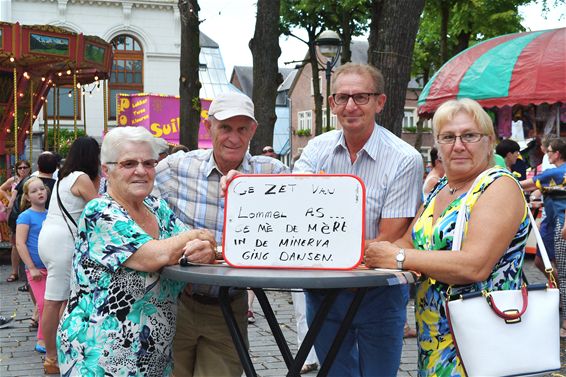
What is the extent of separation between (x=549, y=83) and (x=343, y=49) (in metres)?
14.1

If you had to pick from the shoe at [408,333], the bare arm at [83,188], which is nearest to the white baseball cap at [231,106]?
the bare arm at [83,188]

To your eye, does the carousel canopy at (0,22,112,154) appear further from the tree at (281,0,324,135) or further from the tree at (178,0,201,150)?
the tree at (281,0,324,135)

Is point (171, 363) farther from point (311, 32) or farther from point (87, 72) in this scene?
point (311, 32)

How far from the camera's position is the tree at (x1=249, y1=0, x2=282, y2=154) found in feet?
37.3

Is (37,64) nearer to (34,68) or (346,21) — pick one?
(34,68)

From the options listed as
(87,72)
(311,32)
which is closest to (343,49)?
(311,32)

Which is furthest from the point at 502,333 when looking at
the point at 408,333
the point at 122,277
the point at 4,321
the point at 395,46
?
the point at 4,321

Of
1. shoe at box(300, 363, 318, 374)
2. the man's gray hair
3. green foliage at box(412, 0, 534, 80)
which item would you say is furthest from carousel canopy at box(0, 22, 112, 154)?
the man's gray hair

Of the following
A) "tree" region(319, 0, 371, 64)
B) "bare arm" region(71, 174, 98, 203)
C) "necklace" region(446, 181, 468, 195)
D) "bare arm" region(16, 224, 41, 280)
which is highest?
"tree" region(319, 0, 371, 64)

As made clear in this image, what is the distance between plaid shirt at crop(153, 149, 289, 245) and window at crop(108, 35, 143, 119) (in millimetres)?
31353

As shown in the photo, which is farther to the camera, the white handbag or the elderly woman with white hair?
the elderly woman with white hair

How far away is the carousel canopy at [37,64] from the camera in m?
15.5

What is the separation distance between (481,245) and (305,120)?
59.3 meters

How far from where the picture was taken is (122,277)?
2992 mm
